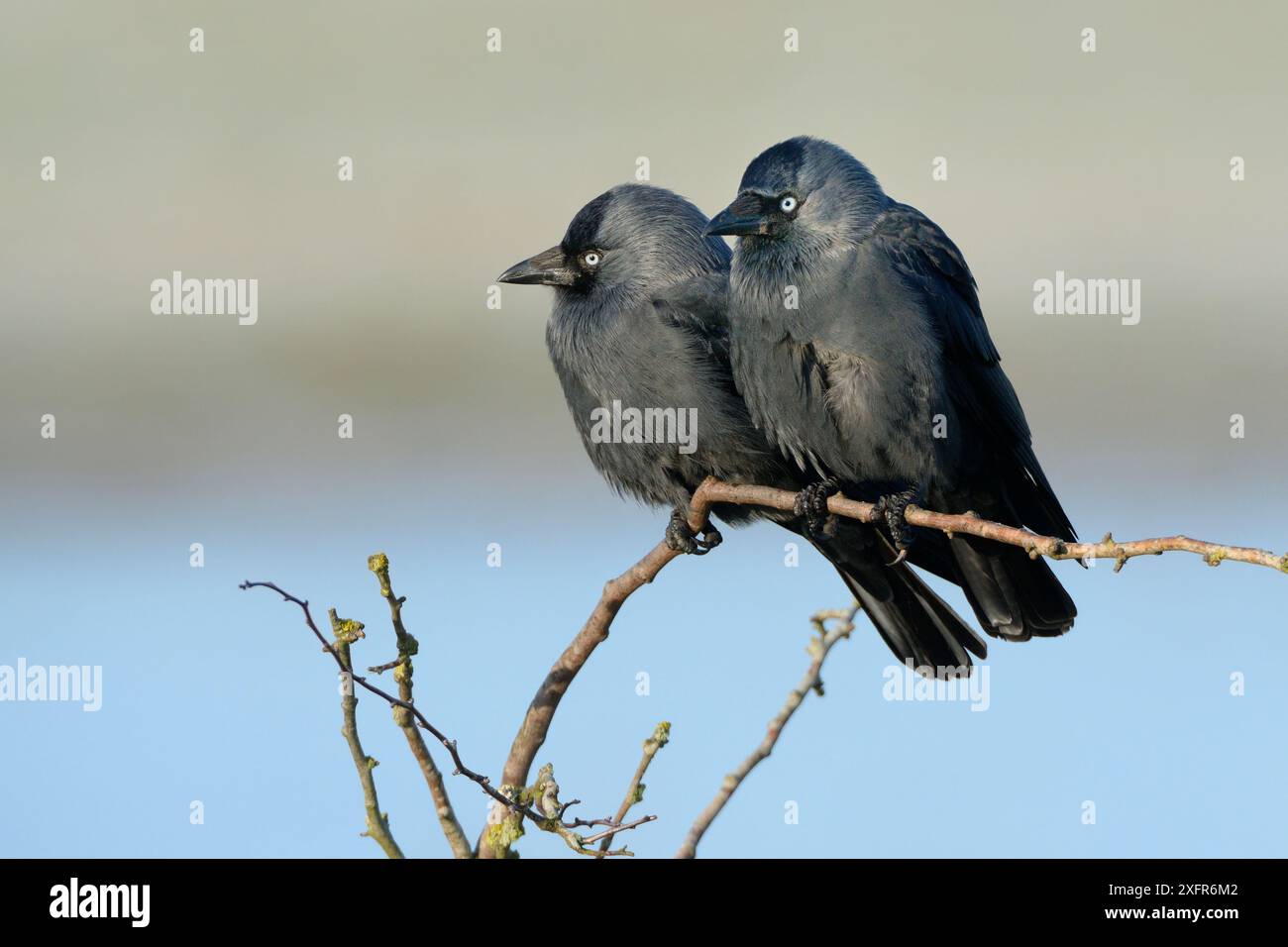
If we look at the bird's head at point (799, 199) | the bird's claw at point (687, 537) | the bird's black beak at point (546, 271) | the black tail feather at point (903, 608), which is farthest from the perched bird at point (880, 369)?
the bird's black beak at point (546, 271)

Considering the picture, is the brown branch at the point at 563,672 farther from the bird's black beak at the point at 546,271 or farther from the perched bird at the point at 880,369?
the bird's black beak at the point at 546,271

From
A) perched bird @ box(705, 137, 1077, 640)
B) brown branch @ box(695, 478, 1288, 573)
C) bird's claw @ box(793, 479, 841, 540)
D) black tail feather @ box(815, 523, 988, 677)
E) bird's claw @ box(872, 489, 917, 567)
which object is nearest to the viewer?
brown branch @ box(695, 478, 1288, 573)

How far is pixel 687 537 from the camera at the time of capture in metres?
5.40

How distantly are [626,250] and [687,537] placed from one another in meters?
1.35

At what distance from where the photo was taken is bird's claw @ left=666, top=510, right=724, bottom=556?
5.26 m

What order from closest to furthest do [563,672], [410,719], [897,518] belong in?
[410,719] < [563,672] < [897,518]

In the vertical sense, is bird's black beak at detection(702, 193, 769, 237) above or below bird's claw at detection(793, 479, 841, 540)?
above

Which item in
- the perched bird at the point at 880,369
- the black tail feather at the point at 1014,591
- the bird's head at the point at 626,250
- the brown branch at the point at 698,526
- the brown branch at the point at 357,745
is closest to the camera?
the brown branch at the point at 698,526

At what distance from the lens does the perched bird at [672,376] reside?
575 cm

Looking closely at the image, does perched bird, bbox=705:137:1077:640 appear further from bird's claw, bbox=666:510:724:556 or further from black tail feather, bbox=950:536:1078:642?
bird's claw, bbox=666:510:724:556

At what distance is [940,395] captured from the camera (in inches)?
207

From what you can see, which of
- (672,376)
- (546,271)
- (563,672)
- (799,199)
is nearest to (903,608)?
(672,376)

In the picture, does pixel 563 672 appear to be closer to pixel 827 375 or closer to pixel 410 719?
pixel 410 719

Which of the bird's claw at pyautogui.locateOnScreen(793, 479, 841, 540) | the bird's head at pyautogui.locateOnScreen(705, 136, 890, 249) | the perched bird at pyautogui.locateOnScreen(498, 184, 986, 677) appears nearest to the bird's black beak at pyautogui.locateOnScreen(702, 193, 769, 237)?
the bird's head at pyautogui.locateOnScreen(705, 136, 890, 249)
